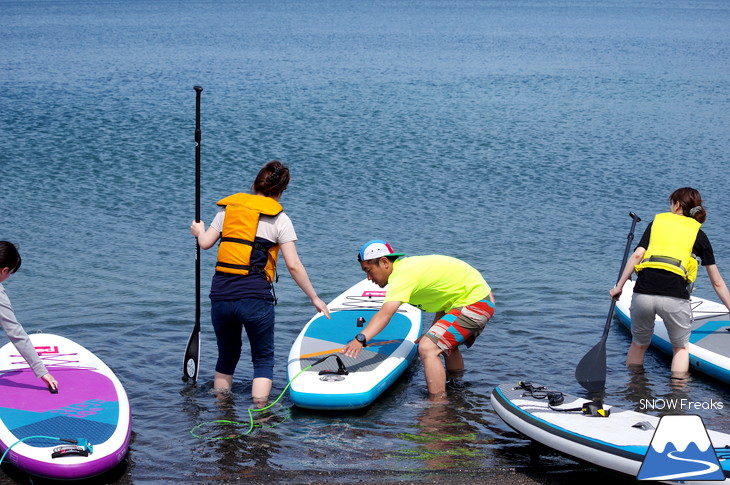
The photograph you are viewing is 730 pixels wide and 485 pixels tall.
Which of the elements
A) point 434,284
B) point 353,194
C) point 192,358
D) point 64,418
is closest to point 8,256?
point 64,418

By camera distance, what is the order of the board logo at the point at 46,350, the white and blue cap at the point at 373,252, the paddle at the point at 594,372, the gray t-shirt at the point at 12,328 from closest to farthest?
1. the gray t-shirt at the point at 12,328
2. the white and blue cap at the point at 373,252
3. the board logo at the point at 46,350
4. the paddle at the point at 594,372

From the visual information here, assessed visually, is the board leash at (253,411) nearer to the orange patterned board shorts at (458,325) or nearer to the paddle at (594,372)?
the orange patterned board shorts at (458,325)

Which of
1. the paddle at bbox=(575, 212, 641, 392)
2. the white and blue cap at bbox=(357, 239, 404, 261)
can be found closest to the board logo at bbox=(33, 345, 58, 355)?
the white and blue cap at bbox=(357, 239, 404, 261)

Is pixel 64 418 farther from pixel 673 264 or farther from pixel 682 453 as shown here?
pixel 673 264

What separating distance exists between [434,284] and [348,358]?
1.06 meters

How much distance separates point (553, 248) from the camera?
13.2 m

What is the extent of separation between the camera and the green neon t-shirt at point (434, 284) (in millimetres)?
6559

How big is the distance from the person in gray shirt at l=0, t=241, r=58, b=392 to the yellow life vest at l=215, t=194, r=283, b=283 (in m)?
1.36

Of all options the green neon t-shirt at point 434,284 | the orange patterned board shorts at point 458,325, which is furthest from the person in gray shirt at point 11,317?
the orange patterned board shorts at point 458,325

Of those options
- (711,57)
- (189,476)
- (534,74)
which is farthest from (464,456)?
(711,57)

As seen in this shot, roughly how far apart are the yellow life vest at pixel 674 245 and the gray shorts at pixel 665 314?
0.23 metres

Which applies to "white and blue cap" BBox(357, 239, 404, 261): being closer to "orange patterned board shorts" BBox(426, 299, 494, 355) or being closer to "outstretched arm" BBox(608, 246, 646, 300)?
"orange patterned board shorts" BBox(426, 299, 494, 355)

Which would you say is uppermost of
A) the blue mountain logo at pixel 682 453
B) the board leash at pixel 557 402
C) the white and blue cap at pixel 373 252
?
the white and blue cap at pixel 373 252

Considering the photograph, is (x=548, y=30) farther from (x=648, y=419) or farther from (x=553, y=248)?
(x=648, y=419)
